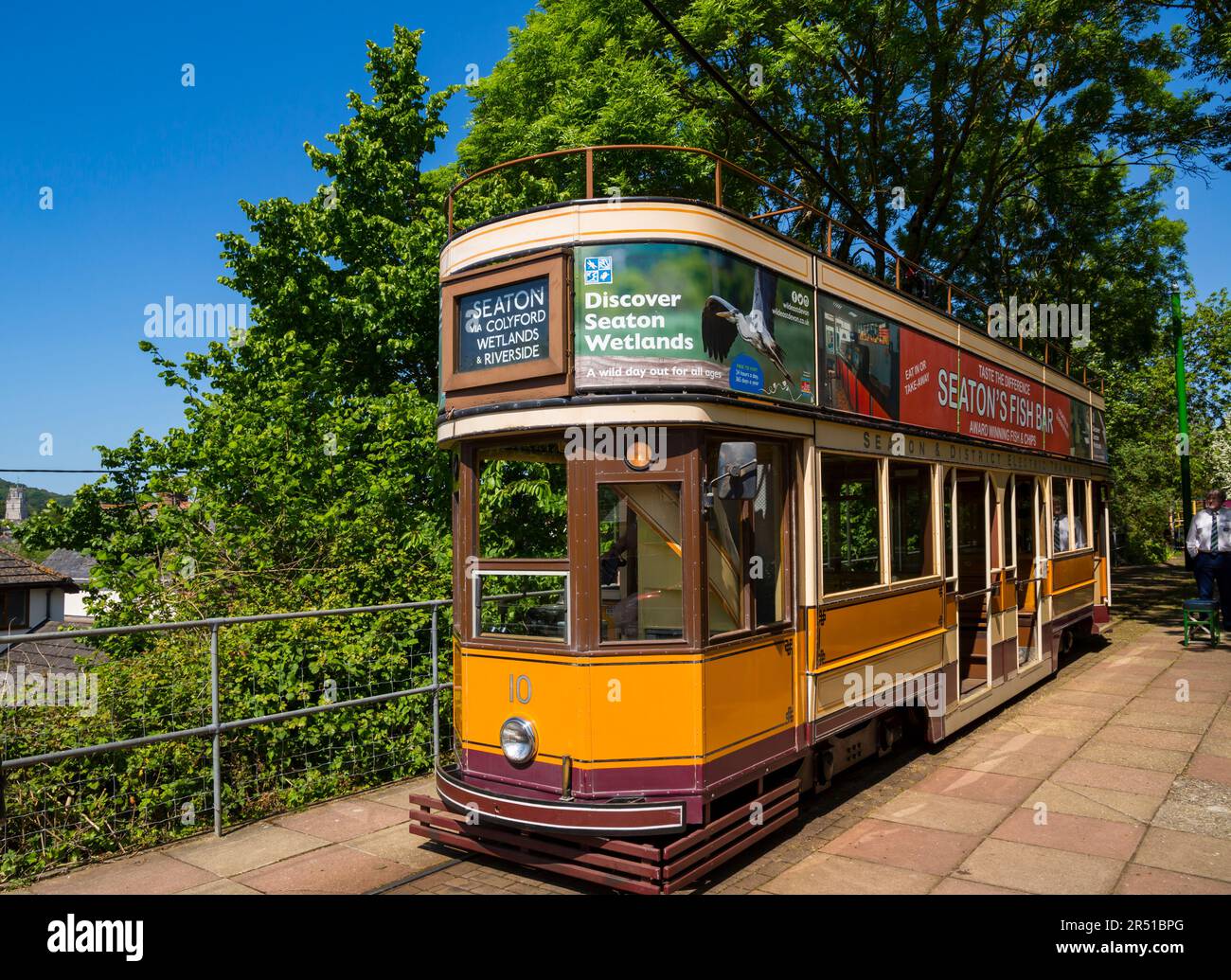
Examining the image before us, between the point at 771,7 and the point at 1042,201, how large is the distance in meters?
8.11

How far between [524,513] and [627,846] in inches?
230

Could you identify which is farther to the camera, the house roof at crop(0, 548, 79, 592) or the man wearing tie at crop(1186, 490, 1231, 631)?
the house roof at crop(0, 548, 79, 592)

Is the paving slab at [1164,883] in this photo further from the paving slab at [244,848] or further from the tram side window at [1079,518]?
the tram side window at [1079,518]

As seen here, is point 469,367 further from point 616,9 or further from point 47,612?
point 47,612

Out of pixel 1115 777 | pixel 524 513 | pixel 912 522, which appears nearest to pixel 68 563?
pixel 524 513

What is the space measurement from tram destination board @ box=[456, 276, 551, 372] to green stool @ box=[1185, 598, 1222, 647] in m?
13.0

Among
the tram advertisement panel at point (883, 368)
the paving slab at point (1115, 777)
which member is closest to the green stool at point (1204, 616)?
the paving slab at point (1115, 777)

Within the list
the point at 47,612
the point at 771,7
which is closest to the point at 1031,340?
the point at 771,7

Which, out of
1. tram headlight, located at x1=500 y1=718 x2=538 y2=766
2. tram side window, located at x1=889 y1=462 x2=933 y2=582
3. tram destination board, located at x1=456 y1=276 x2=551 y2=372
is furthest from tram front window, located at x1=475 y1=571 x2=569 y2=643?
tram side window, located at x1=889 y1=462 x2=933 y2=582

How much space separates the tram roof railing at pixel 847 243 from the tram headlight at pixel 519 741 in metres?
3.13

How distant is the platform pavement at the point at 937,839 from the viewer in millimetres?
5387

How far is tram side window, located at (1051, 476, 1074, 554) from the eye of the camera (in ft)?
40.1

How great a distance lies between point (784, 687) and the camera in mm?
5934

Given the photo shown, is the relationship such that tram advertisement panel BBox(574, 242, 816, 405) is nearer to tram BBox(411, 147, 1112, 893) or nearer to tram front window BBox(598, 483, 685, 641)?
tram BBox(411, 147, 1112, 893)
